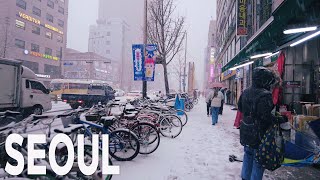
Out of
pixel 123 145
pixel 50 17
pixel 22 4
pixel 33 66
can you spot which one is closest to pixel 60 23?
pixel 50 17

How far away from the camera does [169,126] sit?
30.0 ft

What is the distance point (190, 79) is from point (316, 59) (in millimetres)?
21397

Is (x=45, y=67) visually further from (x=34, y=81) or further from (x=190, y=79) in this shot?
(x=34, y=81)

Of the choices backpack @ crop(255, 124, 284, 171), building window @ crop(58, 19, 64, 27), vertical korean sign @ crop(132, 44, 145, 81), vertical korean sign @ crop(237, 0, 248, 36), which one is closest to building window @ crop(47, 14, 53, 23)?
building window @ crop(58, 19, 64, 27)

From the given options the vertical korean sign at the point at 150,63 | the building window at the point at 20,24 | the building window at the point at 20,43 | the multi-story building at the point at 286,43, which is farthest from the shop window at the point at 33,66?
the multi-story building at the point at 286,43

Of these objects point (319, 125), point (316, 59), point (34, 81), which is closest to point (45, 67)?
point (34, 81)

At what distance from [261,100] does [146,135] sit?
142 inches

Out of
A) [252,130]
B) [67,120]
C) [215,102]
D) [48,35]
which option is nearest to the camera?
[252,130]

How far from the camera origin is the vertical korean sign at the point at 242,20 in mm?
16797

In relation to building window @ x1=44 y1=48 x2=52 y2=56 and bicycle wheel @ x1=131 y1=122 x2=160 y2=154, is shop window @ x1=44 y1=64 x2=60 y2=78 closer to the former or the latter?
building window @ x1=44 y1=48 x2=52 y2=56

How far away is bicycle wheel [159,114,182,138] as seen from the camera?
29.9 ft

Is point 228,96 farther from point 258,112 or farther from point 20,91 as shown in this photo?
point 258,112

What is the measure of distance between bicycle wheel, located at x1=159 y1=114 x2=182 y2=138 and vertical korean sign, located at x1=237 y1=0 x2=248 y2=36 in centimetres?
999

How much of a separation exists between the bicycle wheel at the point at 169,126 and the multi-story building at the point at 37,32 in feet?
132
